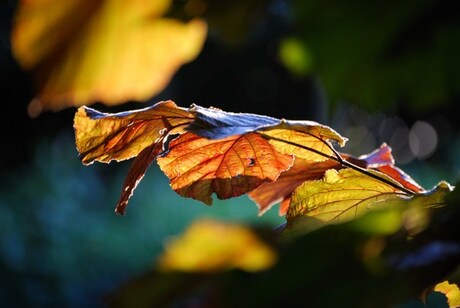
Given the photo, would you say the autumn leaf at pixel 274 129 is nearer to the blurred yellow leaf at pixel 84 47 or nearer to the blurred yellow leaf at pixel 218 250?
the blurred yellow leaf at pixel 84 47

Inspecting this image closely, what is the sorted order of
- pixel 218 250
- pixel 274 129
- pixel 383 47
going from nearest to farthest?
pixel 218 250 < pixel 383 47 < pixel 274 129

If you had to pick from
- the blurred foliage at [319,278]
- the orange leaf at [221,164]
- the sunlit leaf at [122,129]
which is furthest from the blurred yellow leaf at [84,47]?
the blurred foliage at [319,278]

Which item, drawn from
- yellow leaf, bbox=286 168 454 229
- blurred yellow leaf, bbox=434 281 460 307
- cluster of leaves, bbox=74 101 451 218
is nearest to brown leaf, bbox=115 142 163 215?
cluster of leaves, bbox=74 101 451 218

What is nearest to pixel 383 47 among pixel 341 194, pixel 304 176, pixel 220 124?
pixel 220 124

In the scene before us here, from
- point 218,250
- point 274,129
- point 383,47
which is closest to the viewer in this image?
point 218,250

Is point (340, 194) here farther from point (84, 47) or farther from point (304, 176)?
point (84, 47)

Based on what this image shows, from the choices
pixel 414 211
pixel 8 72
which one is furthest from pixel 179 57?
pixel 8 72
